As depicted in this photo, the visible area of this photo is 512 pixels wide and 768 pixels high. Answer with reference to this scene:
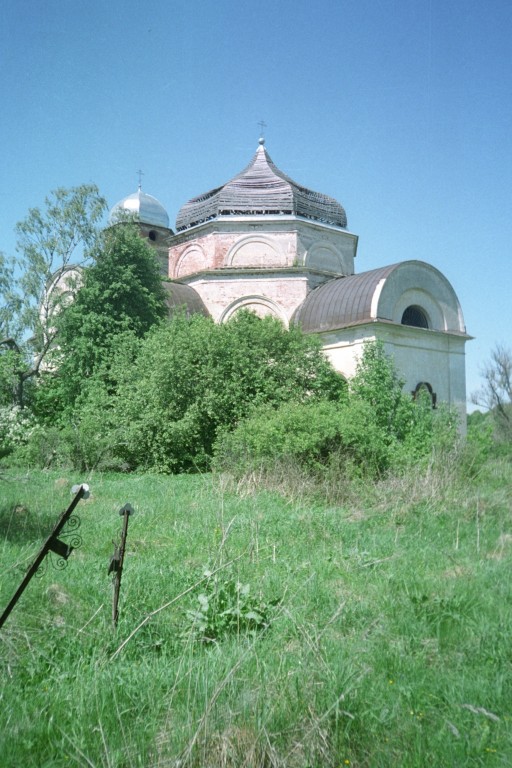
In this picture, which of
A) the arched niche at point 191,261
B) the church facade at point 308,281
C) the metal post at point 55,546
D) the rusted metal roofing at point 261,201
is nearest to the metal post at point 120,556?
the metal post at point 55,546

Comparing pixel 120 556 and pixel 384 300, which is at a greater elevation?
pixel 384 300

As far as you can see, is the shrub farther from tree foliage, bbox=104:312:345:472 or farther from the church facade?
the church facade

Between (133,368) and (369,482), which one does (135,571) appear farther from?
(133,368)

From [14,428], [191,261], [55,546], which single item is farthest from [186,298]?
[55,546]

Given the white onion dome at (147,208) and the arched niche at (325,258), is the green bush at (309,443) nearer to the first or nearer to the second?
the arched niche at (325,258)

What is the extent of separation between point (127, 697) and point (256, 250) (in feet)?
69.8

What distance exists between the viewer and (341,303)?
20.3 metres

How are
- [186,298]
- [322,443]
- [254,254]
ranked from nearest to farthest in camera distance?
[322,443] < [186,298] < [254,254]

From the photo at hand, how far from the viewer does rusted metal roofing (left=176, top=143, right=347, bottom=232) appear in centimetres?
2384

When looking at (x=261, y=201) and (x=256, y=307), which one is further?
(x=261, y=201)

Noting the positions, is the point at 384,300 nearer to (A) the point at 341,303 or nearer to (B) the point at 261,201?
(A) the point at 341,303

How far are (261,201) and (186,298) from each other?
14.8 feet

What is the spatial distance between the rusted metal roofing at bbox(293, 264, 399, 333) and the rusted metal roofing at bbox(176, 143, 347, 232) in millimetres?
3709

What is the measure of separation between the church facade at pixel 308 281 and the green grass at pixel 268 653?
12.7 m
